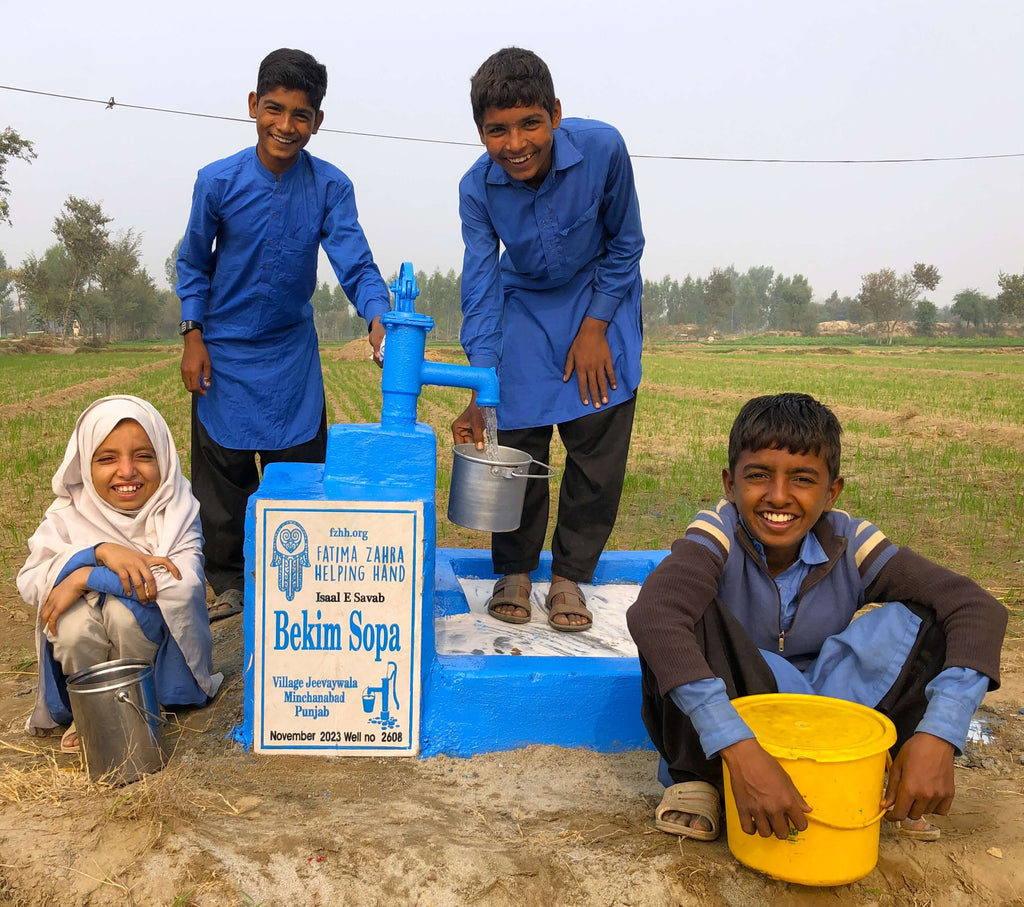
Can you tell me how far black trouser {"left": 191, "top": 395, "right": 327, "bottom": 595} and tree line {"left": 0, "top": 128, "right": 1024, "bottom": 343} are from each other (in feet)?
51.8

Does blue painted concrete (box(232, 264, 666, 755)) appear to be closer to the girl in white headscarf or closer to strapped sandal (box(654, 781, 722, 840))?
the girl in white headscarf

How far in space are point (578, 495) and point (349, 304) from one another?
36.6 m

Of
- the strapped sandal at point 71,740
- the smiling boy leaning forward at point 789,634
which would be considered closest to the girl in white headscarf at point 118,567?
the strapped sandal at point 71,740

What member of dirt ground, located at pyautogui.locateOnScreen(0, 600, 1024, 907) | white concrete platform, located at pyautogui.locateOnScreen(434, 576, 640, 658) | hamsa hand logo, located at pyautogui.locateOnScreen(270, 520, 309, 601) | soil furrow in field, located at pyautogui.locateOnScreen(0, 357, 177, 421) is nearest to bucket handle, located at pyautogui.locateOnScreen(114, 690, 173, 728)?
dirt ground, located at pyautogui.locateOnScreen(0, 600, 1024, 907)

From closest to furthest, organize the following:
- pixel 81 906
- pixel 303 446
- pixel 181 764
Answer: pixel 81 906
pixel 181 764
pixel 303 446

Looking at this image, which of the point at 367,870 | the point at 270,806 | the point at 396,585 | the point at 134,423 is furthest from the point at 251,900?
the point at 134,423

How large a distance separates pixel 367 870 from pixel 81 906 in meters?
0.53

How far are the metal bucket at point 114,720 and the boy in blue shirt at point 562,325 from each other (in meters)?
1.15

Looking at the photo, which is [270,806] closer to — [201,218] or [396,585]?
[396,585]

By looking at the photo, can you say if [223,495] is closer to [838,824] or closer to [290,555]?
[290,555]

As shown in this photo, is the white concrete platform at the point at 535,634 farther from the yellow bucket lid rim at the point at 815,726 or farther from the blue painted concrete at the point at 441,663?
the yellow bucket lid rim at the point at 815,726

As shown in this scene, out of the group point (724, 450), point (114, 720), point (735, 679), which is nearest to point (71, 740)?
point (114, 720)

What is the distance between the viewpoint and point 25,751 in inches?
98.0

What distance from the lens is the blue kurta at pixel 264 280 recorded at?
11.2 ft
